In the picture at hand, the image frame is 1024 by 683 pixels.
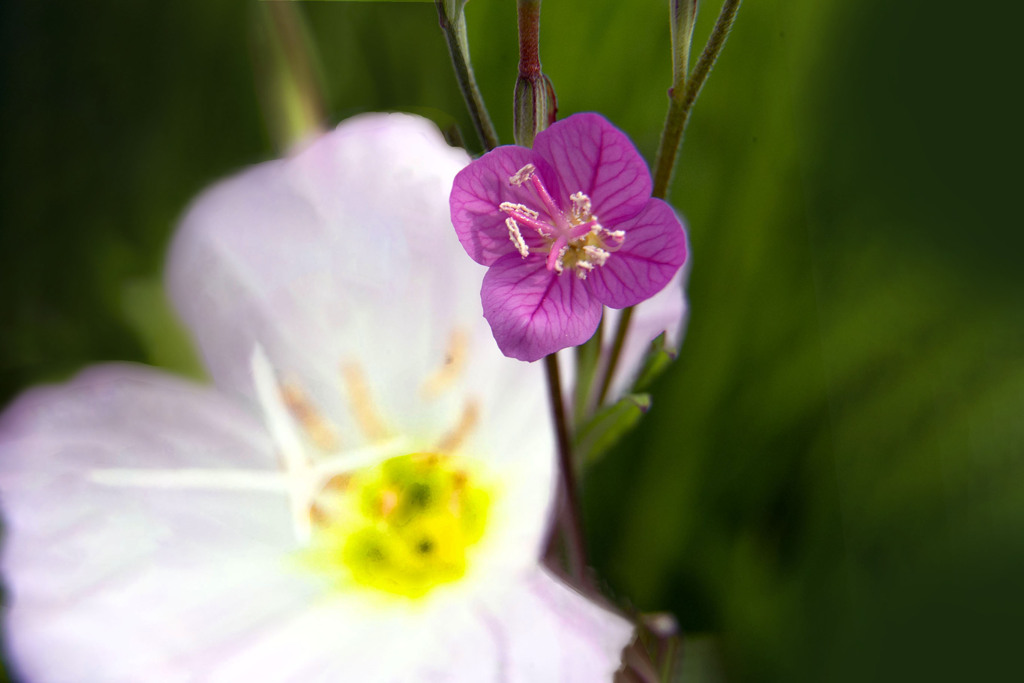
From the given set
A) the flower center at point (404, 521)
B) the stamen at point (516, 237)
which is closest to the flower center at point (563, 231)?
the stamen at point (516, 237)

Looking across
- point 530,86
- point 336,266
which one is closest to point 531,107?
point 530,86

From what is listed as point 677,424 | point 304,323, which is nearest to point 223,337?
point 304,323

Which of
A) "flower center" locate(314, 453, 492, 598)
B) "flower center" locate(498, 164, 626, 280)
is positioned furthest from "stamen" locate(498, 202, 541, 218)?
"flower center" locate(314, 453, 492, 598)

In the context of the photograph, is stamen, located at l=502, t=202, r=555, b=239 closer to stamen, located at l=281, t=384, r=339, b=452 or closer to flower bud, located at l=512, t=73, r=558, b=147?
flower bud, located at l=512, t=73, r=558, b=147

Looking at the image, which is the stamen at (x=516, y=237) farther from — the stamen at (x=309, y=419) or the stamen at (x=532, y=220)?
the stamen at (x=309, y=419)

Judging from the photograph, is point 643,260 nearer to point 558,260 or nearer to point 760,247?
point 558,260

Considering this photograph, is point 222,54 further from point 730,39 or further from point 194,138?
point 730,39
